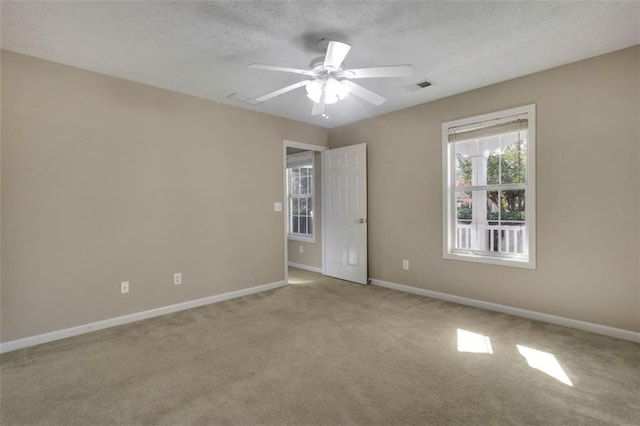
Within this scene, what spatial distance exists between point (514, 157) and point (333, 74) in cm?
227

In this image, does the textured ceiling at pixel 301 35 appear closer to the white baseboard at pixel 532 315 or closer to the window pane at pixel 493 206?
the window pane at pixel 493 206

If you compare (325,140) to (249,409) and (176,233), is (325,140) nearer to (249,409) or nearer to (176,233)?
(176,233)

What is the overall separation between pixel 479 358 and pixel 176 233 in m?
3.26

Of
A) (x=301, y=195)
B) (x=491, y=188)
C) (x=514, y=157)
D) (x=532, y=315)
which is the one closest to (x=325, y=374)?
(x=532, y=315)

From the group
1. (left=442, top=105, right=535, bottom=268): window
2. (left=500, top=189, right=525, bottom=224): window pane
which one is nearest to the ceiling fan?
(left=442, top=105, right=535, bottom=268): window

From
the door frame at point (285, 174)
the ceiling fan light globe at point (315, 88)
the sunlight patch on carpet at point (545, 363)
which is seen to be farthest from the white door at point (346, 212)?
the sunlight patch on carpet at point (545, 363)

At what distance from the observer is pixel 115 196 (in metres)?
3.24

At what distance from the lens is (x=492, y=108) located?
361cm

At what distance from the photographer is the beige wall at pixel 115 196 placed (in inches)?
108

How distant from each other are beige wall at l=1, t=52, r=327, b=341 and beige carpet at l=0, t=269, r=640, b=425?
48cm

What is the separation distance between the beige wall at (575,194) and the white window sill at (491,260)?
2.2 inches

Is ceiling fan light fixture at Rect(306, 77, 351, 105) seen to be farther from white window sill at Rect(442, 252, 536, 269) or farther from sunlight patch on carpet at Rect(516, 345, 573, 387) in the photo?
sunlight patch on carpet at Rect(516, 345, 573, 387)

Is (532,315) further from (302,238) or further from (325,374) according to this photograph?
(302,238)

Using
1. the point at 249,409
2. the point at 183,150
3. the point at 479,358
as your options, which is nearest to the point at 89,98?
the point at 183,150
